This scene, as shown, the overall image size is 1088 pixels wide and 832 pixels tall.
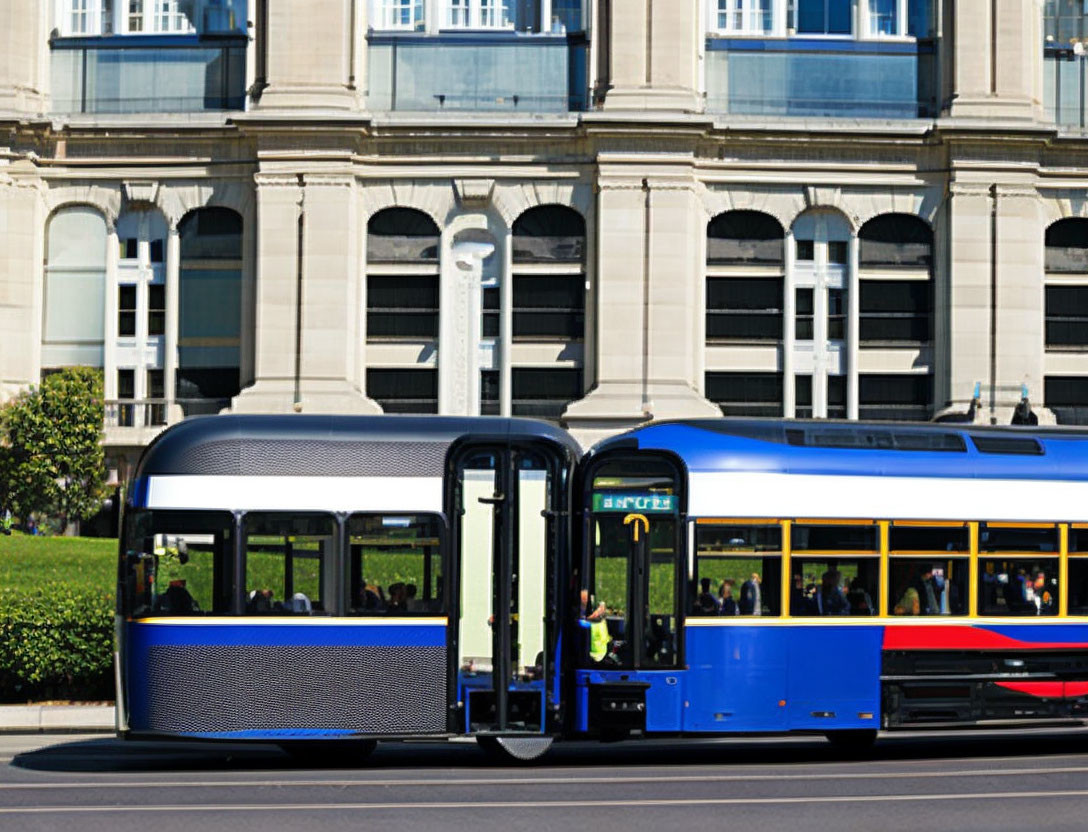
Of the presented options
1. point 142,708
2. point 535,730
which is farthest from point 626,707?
point 142,708

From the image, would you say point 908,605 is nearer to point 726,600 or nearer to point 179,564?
point 726,600

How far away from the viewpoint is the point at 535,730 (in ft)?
66.1

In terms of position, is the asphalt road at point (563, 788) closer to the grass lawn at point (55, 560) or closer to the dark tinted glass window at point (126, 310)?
the grass lawn at point (55, 560)

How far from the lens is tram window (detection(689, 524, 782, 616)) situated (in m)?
20.8

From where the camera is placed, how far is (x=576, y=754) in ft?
73.2

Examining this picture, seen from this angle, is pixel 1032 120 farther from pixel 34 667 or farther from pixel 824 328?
pixel 34 667

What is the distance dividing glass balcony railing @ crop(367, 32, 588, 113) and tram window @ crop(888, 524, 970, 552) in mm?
31893

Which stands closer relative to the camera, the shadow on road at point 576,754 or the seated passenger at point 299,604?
the seated passenger at point 299,604

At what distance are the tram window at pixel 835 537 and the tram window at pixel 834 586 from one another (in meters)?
0.12

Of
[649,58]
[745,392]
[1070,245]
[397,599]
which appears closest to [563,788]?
[397,599]

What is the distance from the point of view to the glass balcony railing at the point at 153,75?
2069 inches

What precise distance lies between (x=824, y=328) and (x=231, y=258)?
1653cm

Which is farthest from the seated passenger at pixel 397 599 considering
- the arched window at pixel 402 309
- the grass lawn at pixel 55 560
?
the arched window at pixel 402 309

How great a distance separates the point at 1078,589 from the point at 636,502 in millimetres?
5483
